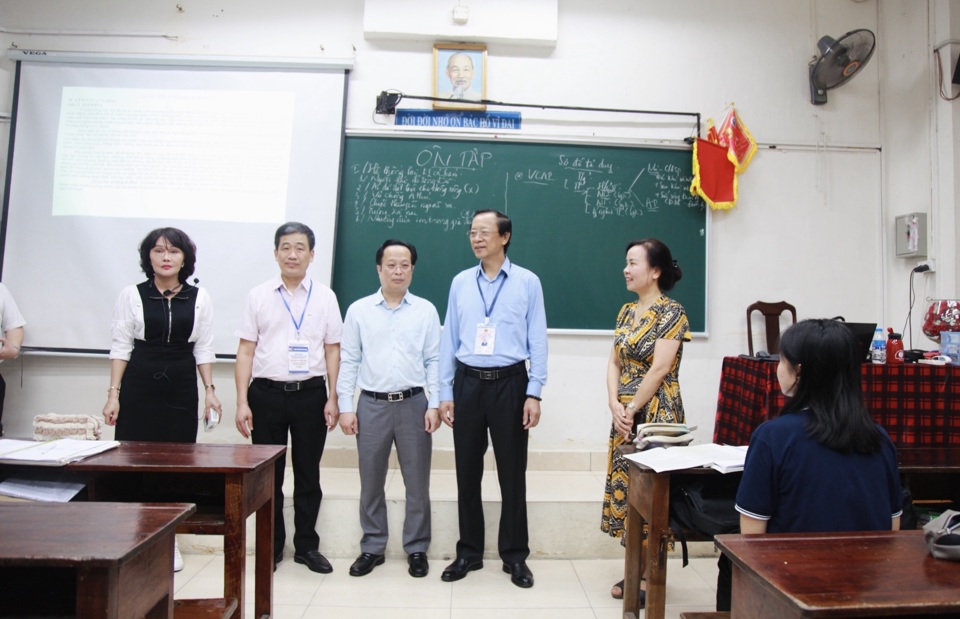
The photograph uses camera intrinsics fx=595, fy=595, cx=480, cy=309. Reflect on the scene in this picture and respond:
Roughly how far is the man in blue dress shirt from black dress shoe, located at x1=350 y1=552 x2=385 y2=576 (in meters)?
0.35

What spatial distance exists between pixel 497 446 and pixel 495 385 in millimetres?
273

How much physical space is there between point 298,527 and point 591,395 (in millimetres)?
1991

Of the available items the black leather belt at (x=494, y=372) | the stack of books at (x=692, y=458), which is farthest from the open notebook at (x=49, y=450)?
the stack of books at (x=692, y=458)

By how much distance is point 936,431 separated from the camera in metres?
2.88

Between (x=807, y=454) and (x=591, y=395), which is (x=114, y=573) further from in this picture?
(x=591, y=395)

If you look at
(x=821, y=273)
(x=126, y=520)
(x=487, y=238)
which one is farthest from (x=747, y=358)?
(x=126, y=520)

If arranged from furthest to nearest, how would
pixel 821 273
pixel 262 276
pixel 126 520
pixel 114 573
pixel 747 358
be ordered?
1. pixel 821 273
2. pixel 262 276
3. pixel 747 358
4. pixel 126 520
5. pixel 114 573

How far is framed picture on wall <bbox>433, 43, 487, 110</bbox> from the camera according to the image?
151 inches

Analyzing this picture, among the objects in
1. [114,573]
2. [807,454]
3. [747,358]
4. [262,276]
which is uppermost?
[262,276]

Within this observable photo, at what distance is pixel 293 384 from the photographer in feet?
8.79

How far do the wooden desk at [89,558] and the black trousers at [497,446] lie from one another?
1.30 m

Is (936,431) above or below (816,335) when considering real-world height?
below

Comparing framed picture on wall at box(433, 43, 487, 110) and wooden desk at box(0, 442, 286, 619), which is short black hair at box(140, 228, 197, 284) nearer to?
wooden desk at box(0, 442, 286, 619)

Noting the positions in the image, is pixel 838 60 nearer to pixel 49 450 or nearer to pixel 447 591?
pixel 447 591
